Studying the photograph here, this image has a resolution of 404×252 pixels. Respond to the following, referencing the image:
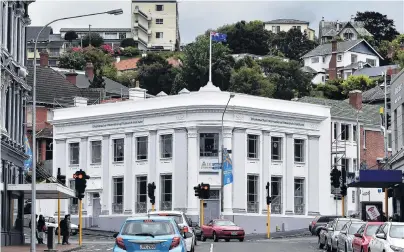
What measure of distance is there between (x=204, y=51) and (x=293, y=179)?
42668 millimetres

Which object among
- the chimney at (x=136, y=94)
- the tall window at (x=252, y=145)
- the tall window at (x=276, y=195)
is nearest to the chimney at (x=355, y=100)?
the tall window at (x=276, y=195)

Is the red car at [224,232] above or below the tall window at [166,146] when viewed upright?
below

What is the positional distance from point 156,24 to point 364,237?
159877 mm

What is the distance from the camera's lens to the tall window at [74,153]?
86.8m

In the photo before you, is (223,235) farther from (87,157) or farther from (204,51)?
(204,51)

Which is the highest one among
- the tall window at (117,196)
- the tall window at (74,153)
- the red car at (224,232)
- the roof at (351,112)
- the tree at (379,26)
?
the tree at (379,26)

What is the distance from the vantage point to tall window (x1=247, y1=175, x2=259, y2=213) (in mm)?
80188

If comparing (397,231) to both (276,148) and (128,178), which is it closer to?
(276,148)

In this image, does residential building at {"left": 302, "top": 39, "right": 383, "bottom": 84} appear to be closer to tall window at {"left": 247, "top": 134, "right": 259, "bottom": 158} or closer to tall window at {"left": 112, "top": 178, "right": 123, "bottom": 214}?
tall window at {"left": 247, "top": 134, "right": 259, "bottom": 158}

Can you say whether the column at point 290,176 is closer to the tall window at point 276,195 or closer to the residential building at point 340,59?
the tall window at point 276,195

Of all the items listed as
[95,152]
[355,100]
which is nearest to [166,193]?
[95,152]

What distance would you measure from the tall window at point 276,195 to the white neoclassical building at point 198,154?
7 cm

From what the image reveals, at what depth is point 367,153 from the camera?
92562mm

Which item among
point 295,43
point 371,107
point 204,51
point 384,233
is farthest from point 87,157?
point 295,43
